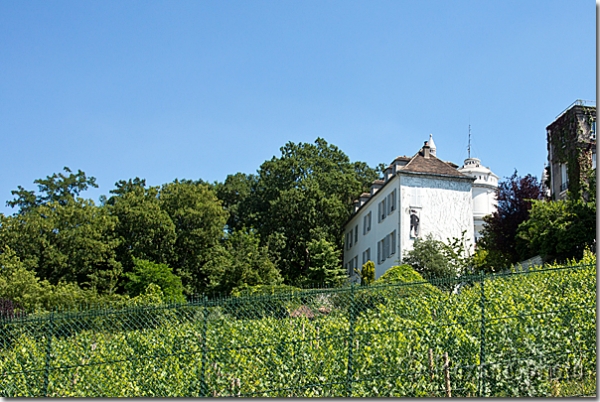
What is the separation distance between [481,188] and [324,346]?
55.2 metres

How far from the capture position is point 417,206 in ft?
108

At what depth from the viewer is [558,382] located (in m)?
10.0

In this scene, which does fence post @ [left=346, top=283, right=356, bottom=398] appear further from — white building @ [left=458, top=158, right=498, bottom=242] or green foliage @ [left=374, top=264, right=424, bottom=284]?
white building @ [left=458, top=158, right=498, bottom=242]

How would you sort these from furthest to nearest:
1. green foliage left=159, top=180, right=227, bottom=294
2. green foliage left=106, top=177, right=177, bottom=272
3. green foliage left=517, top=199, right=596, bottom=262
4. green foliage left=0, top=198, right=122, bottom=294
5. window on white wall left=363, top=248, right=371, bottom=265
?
green foliage left=159, top=180, right=227, bottom=294
green foliage left=106, top=177, right=177, bottom=272
window on white wall left=363, top=248, right=371, bottom=265
green foliage left=0, top=198, right=122, bottom=294
green foliage left=517, top=199, right=596, bottom=262

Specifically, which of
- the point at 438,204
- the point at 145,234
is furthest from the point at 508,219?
the point at 145,234

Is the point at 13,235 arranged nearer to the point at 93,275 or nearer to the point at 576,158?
the point at 93,275

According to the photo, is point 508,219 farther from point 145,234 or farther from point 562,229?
point 145,234

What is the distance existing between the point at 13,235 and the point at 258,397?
30.7 metres

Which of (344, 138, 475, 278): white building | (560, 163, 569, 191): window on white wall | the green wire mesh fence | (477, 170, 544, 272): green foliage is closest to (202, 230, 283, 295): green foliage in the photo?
(344, 138, 475, 278): white building

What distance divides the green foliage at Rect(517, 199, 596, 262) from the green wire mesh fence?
14630mm

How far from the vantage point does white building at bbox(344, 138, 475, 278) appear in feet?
107

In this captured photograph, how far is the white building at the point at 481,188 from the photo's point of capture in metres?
61.0

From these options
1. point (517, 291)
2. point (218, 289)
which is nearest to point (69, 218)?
point (218, 289)

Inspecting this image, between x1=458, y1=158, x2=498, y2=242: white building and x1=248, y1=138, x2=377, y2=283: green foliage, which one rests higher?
x1=458, y1=158, x2=498, y2=242: white building
